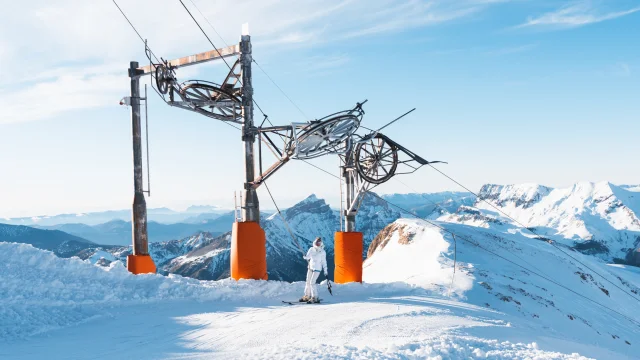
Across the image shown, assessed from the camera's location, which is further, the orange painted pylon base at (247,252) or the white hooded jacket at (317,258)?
the orange painted pylon base at (247,252)

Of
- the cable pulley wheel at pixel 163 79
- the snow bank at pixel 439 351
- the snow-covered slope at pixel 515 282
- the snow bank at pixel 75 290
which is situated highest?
the cable pulley wheel at pixel 163 79

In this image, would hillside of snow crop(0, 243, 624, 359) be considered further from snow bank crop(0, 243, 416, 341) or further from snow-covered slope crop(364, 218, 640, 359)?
snow-covered slope crop(364, 218, 640, 359)

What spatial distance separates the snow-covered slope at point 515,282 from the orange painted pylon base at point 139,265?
11907 mm

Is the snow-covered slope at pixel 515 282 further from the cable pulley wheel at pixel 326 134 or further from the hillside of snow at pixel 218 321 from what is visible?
the cable pulley wheel at pixel 326 134

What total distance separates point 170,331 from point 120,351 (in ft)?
6.31

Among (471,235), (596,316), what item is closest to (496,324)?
(596,316)

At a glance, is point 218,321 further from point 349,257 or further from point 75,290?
point 349,257

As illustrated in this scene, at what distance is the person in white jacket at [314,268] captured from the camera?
18.1m

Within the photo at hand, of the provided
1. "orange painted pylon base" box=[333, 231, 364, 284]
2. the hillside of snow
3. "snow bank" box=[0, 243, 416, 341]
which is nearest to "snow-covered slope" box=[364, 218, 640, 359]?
the hillside of snow

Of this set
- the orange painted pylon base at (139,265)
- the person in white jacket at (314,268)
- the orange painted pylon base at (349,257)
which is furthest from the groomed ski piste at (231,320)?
the orange painted pylon base at (139,265)

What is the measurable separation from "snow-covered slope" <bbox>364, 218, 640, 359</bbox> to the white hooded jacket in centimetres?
A: 626

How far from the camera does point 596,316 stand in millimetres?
34438

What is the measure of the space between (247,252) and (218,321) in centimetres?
565

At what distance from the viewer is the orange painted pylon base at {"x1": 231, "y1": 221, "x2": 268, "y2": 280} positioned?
20312 mm
